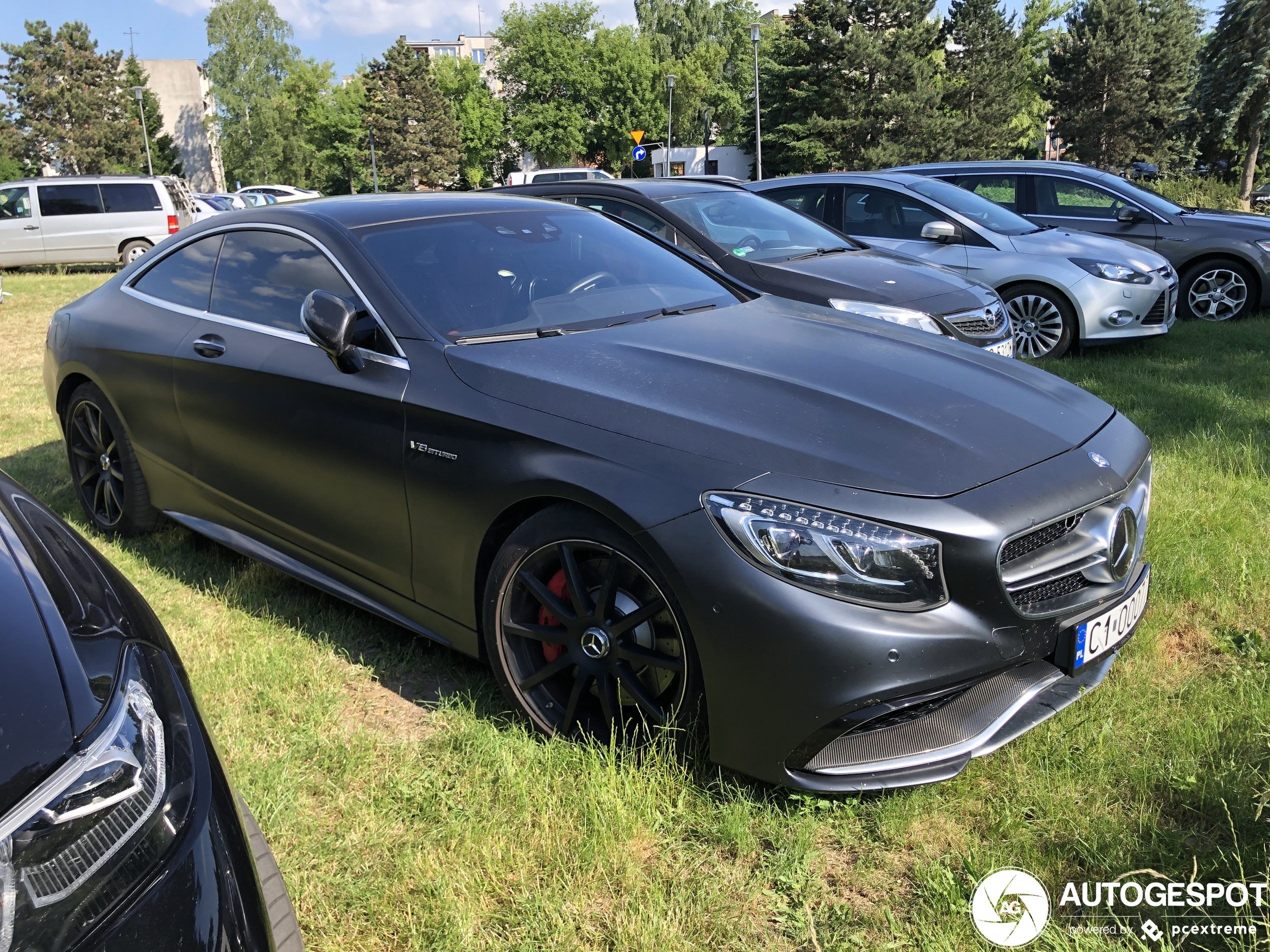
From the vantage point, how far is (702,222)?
654 centimetres

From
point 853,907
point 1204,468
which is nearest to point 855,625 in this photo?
point 853,907

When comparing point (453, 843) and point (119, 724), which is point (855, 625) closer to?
point (453, 843)

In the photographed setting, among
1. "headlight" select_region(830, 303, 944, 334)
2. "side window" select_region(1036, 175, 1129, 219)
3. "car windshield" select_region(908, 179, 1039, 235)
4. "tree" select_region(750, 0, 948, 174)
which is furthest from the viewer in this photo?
"tree" select_region(750, 0, 948, 174)

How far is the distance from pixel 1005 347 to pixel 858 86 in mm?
45199

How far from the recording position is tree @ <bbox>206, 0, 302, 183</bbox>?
7044cm

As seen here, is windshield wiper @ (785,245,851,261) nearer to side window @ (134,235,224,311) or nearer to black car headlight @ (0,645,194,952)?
side window @ (134,235,224,311)

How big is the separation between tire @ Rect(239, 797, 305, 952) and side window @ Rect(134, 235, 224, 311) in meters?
2.78

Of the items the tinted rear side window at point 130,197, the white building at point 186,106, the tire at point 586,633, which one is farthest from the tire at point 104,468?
the white building at point 186,106

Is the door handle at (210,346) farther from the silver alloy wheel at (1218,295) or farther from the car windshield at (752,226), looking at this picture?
the silver alloy wheel at (1218,295)

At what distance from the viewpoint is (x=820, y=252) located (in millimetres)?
6598

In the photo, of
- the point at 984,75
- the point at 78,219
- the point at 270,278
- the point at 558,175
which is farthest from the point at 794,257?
the point at 984,75

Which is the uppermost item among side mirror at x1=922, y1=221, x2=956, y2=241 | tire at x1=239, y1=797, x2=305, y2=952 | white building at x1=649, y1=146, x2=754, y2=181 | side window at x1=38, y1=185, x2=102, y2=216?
white building at x1=649, y1=146, x2=754, y2=181

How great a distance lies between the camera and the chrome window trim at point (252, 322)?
9.93 feet

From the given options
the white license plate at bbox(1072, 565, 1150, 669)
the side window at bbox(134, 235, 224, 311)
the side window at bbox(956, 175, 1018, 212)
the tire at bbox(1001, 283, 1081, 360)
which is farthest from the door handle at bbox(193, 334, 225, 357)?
the side window at bbox(956, 175, 1018, 212)
